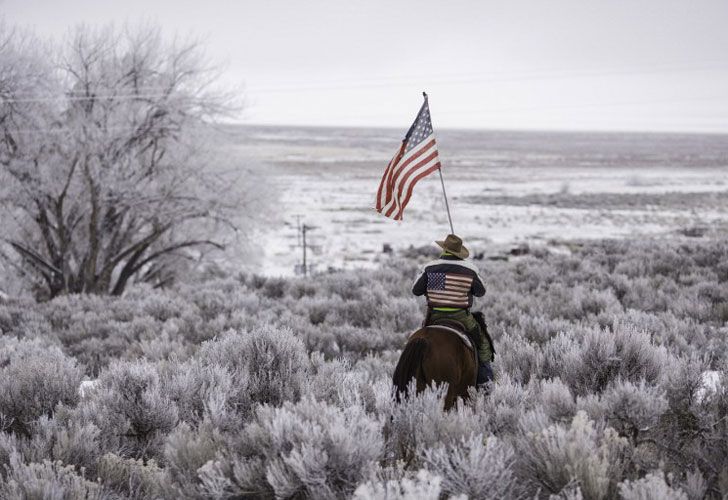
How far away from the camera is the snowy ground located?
26.4 meters

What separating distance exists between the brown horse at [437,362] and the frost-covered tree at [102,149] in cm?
1434

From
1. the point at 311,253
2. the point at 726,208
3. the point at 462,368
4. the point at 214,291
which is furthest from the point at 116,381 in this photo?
the point at 726,208

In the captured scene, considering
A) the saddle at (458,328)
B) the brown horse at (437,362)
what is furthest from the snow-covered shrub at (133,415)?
the saddle at (458,328)

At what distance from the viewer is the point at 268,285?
1335 cm

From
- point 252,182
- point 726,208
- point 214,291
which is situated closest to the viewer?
point 214,291

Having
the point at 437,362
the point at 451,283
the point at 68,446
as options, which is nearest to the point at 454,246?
the point at 451,283

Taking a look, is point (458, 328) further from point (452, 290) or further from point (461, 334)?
point (452, 290)

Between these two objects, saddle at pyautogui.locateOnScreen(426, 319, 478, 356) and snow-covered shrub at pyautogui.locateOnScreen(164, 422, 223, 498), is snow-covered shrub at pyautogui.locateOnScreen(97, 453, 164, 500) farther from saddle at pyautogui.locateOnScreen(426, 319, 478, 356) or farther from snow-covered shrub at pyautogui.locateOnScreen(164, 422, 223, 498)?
saddle at pyautogui.locateOnScreen(426, 319, 478, 356)

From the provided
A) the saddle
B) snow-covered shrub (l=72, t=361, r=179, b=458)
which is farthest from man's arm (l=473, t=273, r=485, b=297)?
snow-covered shrub (l=72, t=361, r=179, b=458)

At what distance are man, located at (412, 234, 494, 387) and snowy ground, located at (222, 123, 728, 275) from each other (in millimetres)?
15925

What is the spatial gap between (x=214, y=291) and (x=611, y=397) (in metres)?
9.39

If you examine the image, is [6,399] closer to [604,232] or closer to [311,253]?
[311,253]

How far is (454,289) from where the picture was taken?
511cm

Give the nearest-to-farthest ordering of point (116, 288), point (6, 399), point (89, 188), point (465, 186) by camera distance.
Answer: point (6, 399) < point (89, 188) < point (116, 288) < point (465, 186)
